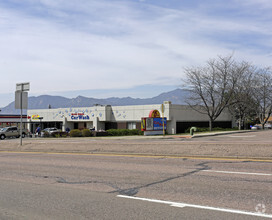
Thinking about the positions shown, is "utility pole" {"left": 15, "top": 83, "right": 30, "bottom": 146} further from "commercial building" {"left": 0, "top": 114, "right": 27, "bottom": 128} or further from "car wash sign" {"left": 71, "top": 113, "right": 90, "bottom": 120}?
"commercial building" {"left": 0, "top": 114, "right": 27, "bottom": 128}

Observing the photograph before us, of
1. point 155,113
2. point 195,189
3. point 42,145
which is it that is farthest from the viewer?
point 155,113

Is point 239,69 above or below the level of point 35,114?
above

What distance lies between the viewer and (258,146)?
44.3 feet

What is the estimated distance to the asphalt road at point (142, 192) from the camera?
6.16 meters

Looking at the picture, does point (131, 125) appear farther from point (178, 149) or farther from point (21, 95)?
point (178, 149)

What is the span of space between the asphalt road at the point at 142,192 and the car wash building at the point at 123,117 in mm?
33756

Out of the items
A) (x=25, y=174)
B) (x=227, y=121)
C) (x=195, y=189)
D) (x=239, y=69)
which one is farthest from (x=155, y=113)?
(x=195, y=189)

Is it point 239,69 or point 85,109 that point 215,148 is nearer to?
point 239,69

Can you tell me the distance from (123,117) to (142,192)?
46.9m

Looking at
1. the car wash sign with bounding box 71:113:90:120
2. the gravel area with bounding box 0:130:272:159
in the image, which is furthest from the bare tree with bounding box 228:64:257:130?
the gravel area with bounding box 0:130:272:159

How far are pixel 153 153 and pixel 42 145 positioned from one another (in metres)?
8.70

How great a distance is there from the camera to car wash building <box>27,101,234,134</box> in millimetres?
50500

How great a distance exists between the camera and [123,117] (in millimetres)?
54656

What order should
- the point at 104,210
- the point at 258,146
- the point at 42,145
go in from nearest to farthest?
the point at 104,210 < the point at 258,146 < the point at 42,145
